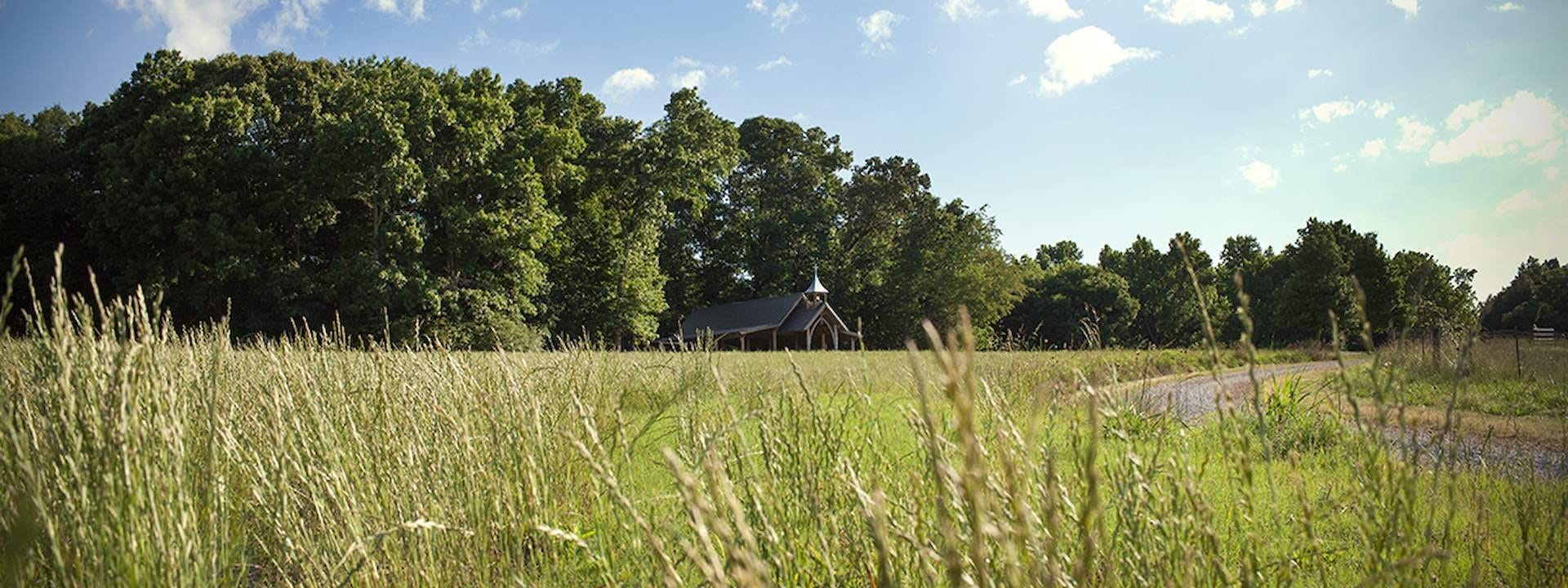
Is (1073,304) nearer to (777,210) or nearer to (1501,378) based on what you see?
(777,210)

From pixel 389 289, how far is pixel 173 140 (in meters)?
10.0

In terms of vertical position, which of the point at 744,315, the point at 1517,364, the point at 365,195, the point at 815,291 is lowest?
the point at 1517,364

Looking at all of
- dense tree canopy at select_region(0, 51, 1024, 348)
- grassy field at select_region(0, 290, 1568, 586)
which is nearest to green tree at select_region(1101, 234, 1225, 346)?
dense tree canopy at select_region(0, 51, 1024, 348)

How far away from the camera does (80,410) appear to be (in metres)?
1.91

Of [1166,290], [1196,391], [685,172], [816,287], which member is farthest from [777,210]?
[1196,391]

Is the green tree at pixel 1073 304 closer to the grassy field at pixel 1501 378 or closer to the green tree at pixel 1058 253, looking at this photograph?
the green tree at pixel 1058 253

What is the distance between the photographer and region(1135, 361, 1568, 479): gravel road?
2092mm

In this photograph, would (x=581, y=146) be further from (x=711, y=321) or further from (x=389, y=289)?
(x=711, y=321)

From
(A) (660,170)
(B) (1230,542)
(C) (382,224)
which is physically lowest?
(B) (1230,542)

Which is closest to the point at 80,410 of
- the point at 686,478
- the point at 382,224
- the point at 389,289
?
the point at 686,478

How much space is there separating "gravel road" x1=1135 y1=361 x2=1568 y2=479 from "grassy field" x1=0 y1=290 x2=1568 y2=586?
0.45ft

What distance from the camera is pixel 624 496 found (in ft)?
4.20

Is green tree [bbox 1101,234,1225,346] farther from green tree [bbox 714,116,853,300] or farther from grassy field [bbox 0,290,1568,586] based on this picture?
grassy field [bbox 0,290,1568,586]

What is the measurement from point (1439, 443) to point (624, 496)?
6.05 feet
